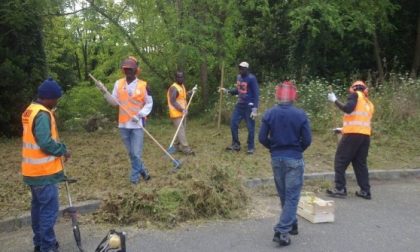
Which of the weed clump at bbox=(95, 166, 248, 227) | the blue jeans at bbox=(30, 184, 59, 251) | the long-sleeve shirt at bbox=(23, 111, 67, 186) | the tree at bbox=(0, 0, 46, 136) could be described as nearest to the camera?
the long-sleeve shirt at bbox=(23, 111, 67, 186)

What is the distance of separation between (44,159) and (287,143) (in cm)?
246

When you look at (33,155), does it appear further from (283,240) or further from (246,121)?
(246,121)

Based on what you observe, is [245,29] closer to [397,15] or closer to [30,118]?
[397,15]

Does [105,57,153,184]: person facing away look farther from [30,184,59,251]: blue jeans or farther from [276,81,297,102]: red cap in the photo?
[276,81,297,102]: red cap

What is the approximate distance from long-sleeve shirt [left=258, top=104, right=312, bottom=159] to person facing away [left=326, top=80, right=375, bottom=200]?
6.76 ft

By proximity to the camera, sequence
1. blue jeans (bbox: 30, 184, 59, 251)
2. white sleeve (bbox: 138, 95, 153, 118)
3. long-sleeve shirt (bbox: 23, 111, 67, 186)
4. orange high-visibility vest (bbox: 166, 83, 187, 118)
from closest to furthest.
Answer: long-sleeve shirt (bbox: 23, 111, 67, 186) → blue jeans (bbox: 30, 184, 59, 251) → white sleeve (bbox: 138, 95, 153, 118) → orange high-visibility vest (bbox: 166, 83, 187, 118)

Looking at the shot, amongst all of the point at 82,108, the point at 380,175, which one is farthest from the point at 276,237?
the point at 82,108

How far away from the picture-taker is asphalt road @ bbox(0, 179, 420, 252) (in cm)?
557

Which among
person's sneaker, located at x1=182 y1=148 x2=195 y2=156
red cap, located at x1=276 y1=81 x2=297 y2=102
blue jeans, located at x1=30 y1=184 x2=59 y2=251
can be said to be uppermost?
red cap, located at x1=276 y1=81 x2=297 y2=102

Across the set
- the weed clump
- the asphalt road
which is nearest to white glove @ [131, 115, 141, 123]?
the weed clump

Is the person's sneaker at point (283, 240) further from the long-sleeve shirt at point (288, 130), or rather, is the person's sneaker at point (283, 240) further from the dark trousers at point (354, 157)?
the dark trousers at point (354, 157)

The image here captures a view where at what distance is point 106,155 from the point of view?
1003cm

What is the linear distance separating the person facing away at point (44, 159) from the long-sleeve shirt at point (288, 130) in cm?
215

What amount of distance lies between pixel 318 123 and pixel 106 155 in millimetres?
Answer: 5313
